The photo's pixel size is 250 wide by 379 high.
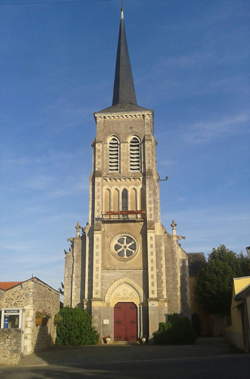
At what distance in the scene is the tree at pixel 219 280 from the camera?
33750mm

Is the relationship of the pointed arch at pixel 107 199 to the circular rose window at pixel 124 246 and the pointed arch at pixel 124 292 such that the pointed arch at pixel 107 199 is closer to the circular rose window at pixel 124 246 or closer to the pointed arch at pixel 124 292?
the circular rose window at pixel 124 246

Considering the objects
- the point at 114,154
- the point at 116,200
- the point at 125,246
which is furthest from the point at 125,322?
the point at 114,154

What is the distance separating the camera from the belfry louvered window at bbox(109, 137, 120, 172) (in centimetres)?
3325

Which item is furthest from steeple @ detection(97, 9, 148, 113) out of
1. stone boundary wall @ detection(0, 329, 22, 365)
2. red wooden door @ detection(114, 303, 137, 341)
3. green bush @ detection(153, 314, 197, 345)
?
stone boundary wall @ detection(0, 329, 22, 365)

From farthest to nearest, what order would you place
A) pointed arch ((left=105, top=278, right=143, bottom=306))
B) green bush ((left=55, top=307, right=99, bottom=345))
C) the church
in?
1. pointed arch ((left=105, top=278, right=143, bottom=306))
2. the church
3. green bush ((left=55, top=307, right=99, bottom=345))

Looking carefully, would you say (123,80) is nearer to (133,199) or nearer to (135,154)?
(135,154)

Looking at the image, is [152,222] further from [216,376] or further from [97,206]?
[216,376]

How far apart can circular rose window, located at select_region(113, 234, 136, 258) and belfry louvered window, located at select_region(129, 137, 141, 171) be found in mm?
5907

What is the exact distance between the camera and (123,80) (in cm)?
3775

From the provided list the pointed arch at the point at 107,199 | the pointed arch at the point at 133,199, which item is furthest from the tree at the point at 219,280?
the pointed arch at the point at 107,199

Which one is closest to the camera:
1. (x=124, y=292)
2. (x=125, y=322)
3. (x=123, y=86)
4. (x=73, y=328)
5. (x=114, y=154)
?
(x=73, y=328)

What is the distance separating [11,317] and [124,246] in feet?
38.6

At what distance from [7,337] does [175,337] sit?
1214cm

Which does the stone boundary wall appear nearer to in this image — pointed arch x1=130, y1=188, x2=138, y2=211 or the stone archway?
the stone archway
